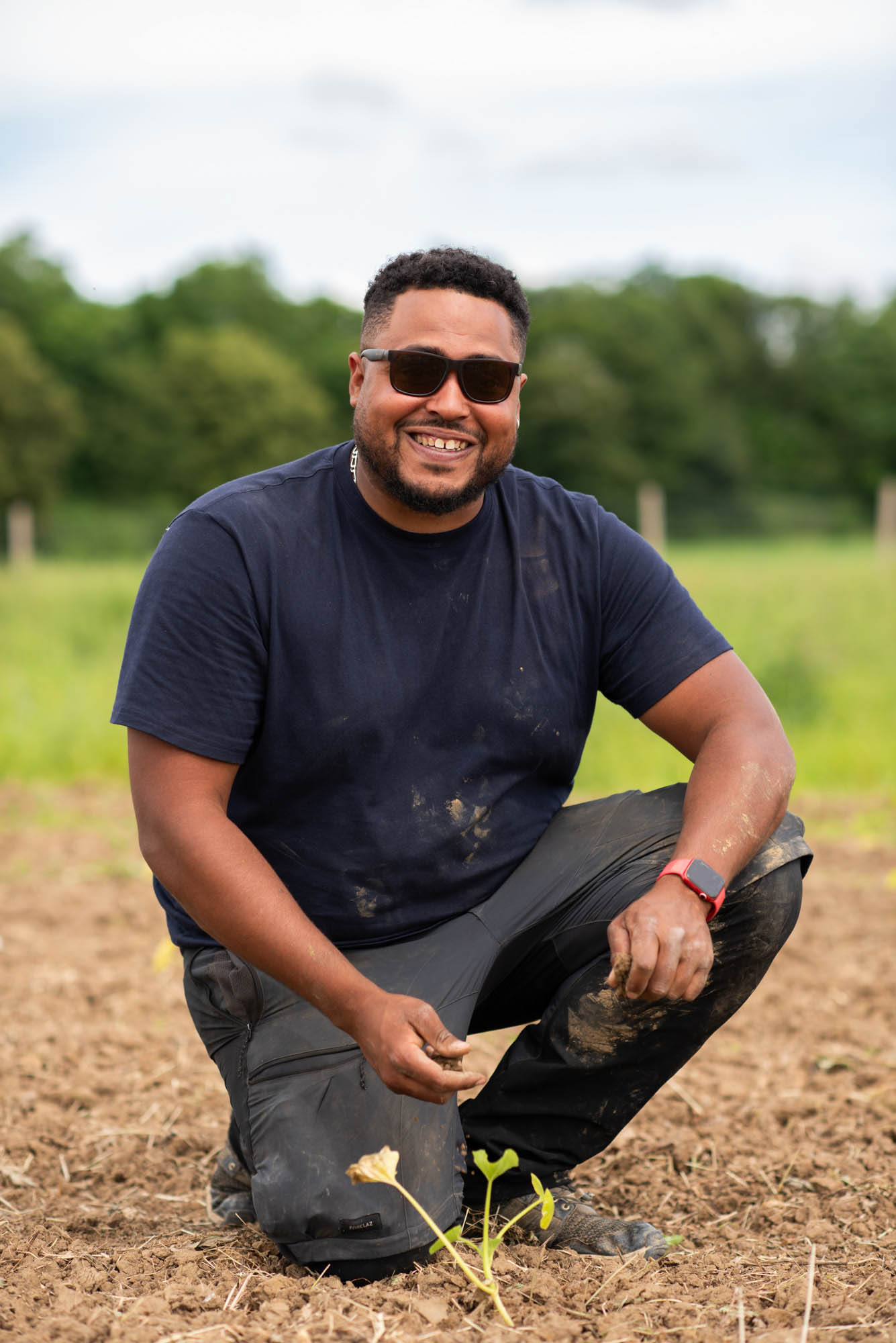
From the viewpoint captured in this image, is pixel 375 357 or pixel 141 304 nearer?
pixel 375 357

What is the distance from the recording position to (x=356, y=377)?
263 centimetres

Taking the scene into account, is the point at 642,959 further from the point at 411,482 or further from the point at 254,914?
the point at 411,482

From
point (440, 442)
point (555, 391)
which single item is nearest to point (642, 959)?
point (440, 442)

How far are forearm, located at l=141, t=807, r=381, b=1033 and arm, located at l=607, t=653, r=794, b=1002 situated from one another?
1.55 ft

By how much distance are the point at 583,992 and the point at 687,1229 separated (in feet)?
1.69

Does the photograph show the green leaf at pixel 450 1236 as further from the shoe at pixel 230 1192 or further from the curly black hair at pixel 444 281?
the curly black hair at pixel 444 281

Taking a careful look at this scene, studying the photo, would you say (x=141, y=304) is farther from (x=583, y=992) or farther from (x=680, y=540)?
(x=583, y=992)

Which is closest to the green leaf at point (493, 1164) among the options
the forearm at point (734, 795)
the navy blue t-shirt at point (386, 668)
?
the navy blue t-shirt at point (386, 668)

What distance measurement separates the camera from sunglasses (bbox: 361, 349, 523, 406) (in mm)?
2465

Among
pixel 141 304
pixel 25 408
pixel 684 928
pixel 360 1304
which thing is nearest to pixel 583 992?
pixel 684 928

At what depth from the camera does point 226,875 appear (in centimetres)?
213

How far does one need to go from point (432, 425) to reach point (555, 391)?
4492 centimetres

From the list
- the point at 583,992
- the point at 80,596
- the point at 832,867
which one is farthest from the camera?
the point at 80,596

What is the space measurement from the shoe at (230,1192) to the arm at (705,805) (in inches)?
34.7
